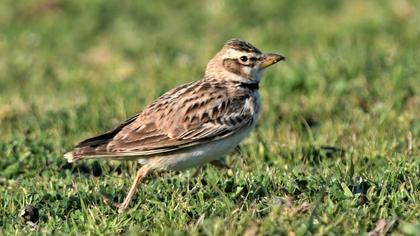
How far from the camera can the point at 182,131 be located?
6.98 meters

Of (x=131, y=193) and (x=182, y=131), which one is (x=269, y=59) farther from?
(x=131, y=193)

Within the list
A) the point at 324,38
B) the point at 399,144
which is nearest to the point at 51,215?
the point at 399,144

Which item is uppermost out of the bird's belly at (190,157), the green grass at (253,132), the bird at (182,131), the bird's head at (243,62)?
the bird's head at (243,62)

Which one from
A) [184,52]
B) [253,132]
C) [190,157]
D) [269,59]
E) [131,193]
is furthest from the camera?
[184,52]

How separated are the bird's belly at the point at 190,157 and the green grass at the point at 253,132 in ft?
0.64

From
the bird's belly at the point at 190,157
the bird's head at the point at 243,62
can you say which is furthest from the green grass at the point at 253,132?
the bird's head at the point at 243,62

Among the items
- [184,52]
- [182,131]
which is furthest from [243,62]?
[184,52]

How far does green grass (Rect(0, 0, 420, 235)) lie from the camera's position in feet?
20.1

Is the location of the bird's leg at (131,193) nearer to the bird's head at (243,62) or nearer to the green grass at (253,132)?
the green grass at (253,132)

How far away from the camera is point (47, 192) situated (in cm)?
695

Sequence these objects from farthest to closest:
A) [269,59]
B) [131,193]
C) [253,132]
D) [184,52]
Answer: [184,52], [253,132], [269,59], [131,193]

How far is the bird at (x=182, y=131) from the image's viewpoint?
688 centimetres

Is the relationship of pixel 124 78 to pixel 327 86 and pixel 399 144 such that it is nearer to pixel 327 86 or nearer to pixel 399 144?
pixel 327 86

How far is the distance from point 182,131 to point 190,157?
0.70 ft
